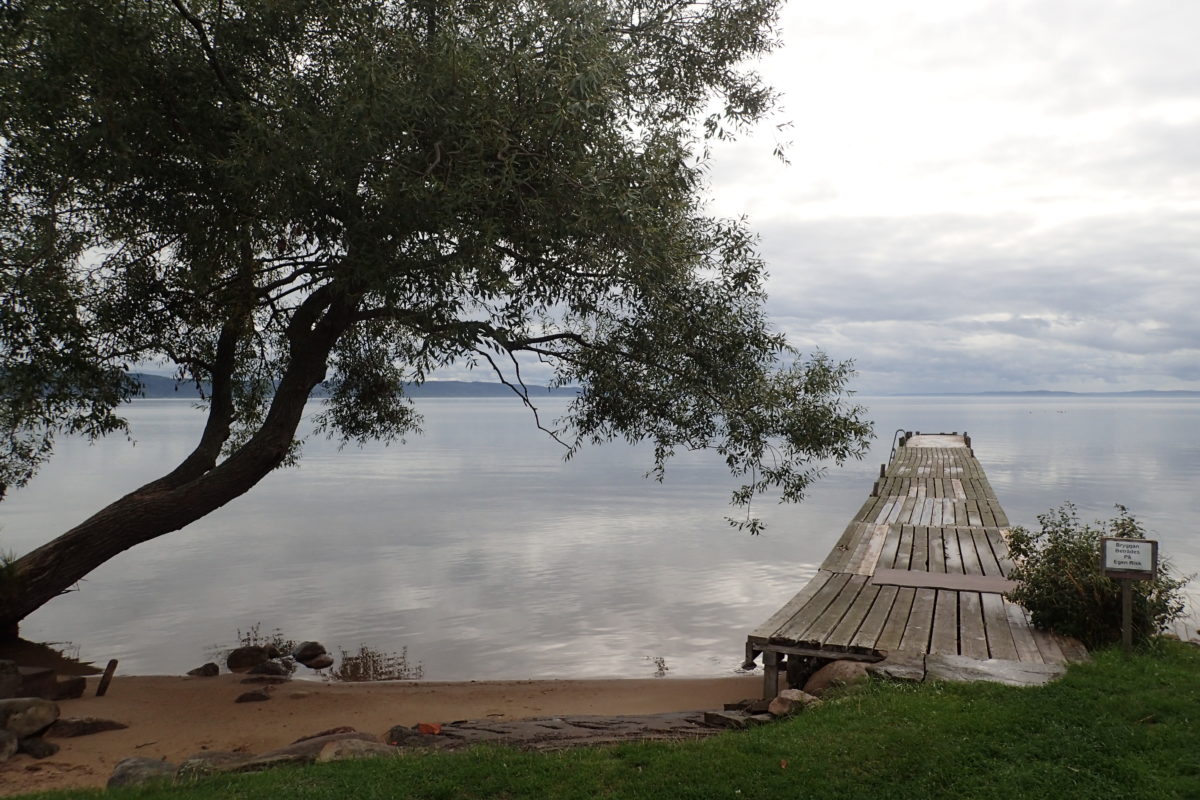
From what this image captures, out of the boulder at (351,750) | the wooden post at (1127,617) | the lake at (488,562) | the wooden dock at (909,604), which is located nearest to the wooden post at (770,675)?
the wooden dock at (909,604)

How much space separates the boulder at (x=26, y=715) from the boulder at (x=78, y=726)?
0.27m

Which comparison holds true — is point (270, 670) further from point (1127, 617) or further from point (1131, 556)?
point (1131, 556)

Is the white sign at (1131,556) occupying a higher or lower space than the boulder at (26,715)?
higher

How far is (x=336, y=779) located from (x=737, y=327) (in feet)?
25.7

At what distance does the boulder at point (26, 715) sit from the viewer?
35.2 ft

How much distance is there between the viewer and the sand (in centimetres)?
1129

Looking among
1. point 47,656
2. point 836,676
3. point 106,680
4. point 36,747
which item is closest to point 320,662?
point 106,680

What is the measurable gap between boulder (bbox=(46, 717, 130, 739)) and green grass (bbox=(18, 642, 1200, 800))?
4779 millimetres

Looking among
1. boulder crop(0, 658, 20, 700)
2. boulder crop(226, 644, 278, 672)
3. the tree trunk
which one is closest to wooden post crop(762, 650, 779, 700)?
the tree trunk

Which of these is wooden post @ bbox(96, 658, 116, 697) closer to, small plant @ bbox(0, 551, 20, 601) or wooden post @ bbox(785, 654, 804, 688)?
small plant @ bbox(0, 551, 20, 601)

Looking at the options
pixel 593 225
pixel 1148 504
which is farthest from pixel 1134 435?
pixel 593 225

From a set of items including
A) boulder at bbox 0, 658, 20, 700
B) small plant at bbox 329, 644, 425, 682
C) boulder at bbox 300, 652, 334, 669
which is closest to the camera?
boulder at bbox 0, 658, 20, 700

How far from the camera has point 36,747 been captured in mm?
10562

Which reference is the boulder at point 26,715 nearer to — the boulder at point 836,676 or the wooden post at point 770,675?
the wooden post at point 770,675
